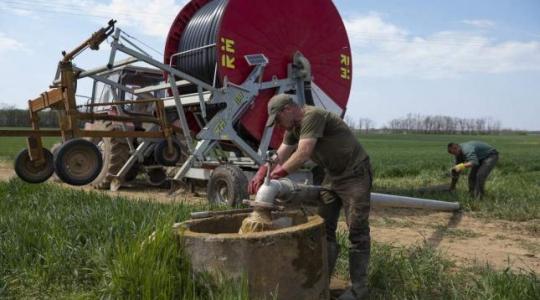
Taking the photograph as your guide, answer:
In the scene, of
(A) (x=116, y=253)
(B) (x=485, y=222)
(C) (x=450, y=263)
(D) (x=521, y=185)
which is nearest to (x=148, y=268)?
(A) (x=116, y=253)

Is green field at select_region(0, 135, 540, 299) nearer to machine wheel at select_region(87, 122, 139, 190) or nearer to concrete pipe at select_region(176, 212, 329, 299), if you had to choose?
concrete pipe at select_region(176, 212, 329, 299)

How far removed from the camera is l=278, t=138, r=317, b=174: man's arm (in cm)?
383

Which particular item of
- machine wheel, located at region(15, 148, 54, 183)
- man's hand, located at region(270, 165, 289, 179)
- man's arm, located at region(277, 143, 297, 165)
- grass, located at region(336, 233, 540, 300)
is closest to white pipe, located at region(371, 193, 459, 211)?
grass, located at region(336, 233, 540, 300)

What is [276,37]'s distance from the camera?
353 inches

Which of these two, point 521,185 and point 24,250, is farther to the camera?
point 521,185

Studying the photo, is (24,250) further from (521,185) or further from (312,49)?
(521,185)

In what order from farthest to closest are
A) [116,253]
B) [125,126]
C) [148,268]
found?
[125,126] → [116,253] → [148,268]

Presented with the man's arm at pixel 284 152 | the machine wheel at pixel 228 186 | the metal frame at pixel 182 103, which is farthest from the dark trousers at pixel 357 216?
the metal frame at pixel 182 103

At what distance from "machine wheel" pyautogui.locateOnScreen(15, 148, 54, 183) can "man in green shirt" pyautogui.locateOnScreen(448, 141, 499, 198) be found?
6.98 meters

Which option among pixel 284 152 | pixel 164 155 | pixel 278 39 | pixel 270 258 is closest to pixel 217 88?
pixel 278 39

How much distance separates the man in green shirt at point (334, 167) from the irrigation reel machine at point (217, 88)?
10.7ft

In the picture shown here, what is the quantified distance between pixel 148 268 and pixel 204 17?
652 cm

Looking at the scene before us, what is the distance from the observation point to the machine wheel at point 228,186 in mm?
7543

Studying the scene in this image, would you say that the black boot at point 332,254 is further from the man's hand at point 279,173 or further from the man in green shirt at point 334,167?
the man's hand at point 279,173
